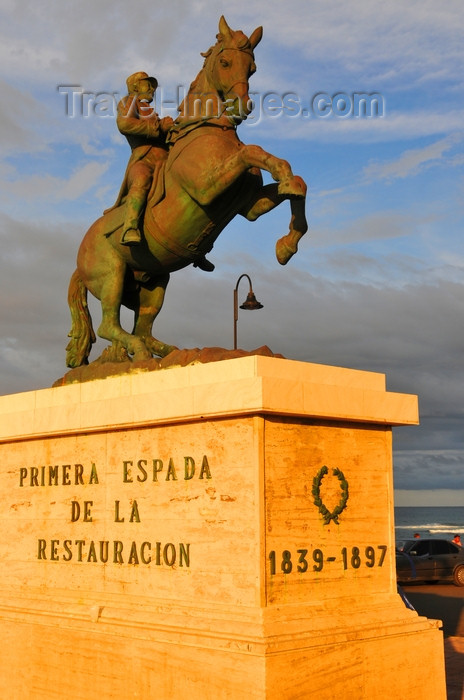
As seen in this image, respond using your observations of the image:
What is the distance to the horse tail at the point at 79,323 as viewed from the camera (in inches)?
468

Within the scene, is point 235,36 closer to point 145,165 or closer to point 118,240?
point 145,165

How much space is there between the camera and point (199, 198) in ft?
32.6

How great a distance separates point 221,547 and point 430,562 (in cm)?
1924

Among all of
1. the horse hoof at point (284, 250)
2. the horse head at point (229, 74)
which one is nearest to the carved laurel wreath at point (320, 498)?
the horse hoof at point (284, 250)

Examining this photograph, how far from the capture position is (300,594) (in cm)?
840

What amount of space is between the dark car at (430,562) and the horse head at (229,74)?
1782 cm

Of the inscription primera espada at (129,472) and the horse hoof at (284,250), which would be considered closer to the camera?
the inscription primera espada at (129,472)

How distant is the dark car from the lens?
25.6 m

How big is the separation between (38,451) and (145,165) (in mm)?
3538

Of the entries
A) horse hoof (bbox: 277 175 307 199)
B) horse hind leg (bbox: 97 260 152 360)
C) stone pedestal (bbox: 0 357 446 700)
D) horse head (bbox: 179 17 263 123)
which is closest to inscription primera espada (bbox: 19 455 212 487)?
stone pedestal (bbox: 0 357 446 700)

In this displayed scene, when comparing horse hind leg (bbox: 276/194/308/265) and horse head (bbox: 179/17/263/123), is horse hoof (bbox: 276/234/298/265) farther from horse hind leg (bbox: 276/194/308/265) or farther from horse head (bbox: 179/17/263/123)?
horse head (bbox: 179/17/263/123)

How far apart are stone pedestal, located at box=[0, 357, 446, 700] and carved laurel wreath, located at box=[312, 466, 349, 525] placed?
0.07 feet

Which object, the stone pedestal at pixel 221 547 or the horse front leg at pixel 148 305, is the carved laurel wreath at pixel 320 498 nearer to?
the stone pedestal at pixel 221 547

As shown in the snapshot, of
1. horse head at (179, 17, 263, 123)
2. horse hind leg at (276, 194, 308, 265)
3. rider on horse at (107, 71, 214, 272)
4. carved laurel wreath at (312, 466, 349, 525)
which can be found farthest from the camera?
rider on horse at (107, 71, 214, 272)
